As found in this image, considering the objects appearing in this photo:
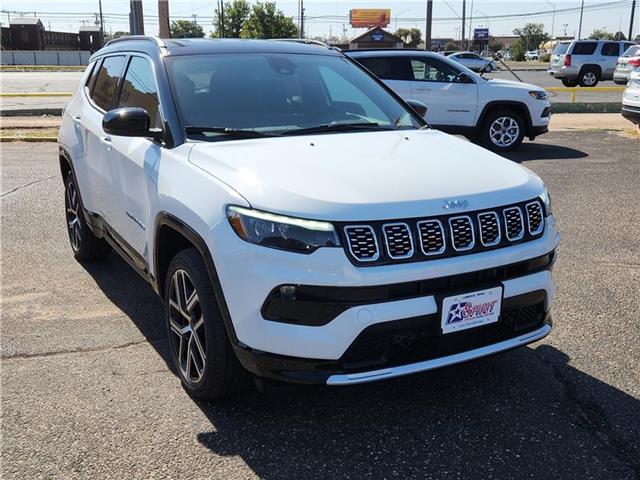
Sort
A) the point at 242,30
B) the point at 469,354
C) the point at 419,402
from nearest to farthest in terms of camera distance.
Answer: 1. the point at 469,354
2. the point at 419,402
3. the point at 242,30

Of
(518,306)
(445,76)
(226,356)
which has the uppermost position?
(445,76)

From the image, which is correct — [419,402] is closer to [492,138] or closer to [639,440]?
[639,440]

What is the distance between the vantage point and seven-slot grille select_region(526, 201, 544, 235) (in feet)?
10.3

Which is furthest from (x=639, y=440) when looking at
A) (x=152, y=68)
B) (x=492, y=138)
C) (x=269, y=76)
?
(x=492, y=138)

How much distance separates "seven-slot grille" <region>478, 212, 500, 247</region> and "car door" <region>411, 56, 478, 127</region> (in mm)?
8925

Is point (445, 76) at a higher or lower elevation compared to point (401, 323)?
higher

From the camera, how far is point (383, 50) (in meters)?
12.1

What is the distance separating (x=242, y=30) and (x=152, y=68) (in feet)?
253

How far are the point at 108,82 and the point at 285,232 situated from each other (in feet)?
9.33

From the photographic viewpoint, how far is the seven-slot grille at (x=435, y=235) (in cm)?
271

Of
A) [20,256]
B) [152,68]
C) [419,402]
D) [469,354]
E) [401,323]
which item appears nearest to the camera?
[401,323]

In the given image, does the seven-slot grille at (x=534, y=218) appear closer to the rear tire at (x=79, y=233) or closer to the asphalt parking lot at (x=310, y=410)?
the asphalt parking lot at (x=310, y=410)

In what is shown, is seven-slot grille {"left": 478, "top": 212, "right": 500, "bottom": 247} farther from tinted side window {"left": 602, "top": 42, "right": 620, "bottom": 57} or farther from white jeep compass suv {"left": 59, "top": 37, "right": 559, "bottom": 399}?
tinted side window {"left": 602, "top": 42, "right": 620, "bottom": 57}

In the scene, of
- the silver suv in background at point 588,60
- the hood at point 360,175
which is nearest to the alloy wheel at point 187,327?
the hood at point 360,175
